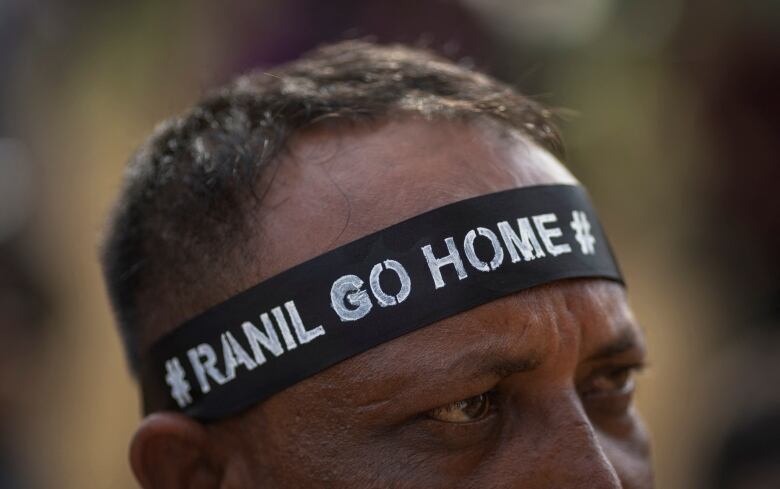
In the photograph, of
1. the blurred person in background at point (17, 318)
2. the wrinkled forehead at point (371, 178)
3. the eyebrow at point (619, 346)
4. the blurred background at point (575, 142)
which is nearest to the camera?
the wrinkled forehead at point (371, 178)

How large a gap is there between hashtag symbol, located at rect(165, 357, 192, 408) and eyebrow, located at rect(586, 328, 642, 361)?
94cm

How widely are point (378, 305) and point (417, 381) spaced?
0.59 feet

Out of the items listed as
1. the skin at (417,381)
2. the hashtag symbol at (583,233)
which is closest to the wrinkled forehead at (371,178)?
the skin at (417,381)

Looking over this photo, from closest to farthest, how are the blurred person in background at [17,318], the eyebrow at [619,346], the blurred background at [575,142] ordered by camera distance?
the eyebrow at [619,346]
the blurred person in background at [17,318]
the blurred background at [575,142]

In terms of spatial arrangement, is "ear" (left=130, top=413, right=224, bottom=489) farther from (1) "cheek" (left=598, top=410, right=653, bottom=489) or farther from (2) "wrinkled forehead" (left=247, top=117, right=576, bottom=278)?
(1) "cheek" (left=598, top=410, right=653, bottom=489)

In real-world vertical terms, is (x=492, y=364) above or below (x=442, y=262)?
below

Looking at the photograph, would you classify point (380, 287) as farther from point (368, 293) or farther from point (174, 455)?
point (174, 455)

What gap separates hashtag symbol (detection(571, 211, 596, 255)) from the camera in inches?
91.7

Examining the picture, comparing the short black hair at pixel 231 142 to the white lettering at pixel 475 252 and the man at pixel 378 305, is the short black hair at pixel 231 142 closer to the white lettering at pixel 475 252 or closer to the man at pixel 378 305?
the man at pixel 378 305

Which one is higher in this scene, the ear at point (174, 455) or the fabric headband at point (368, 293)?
the fabric headband at point (368, 293)

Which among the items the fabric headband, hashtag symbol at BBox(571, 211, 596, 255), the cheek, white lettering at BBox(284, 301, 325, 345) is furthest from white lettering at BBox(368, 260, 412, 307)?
the cheek

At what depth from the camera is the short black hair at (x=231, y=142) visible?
232 centimetres

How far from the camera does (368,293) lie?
210 centimetres

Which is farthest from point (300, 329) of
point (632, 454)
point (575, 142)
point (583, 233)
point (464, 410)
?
point (575, 142)
